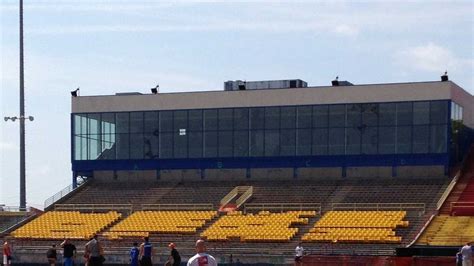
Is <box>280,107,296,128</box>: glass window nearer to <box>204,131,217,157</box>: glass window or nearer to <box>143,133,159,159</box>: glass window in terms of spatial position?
<box>204,131,217,157</box>: glass window

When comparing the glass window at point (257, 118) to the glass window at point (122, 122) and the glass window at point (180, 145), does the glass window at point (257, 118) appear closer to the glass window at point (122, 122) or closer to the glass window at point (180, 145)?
the glass window at point (180, 145)

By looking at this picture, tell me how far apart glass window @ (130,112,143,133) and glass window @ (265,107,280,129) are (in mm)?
8714

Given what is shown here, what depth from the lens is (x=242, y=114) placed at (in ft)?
235

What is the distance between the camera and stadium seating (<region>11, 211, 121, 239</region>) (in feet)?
206

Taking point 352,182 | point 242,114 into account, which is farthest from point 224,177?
point 352,182

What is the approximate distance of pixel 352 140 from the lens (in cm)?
6856

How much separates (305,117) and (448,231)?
16.2 m

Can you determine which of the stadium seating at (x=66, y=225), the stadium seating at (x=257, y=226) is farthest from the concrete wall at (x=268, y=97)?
the stadium seating at (x=257, y=226)

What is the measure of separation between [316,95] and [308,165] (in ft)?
14.3

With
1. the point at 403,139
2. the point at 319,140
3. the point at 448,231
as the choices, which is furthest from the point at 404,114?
the point at 448,231

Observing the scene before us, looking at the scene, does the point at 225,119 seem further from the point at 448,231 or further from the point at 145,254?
the point at 145,254

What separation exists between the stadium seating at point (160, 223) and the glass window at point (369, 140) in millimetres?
10425

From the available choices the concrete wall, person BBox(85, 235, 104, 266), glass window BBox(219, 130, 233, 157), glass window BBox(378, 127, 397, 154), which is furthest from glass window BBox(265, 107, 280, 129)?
person BBox(85, 235, 104, 266)

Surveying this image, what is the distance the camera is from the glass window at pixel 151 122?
241 ft
